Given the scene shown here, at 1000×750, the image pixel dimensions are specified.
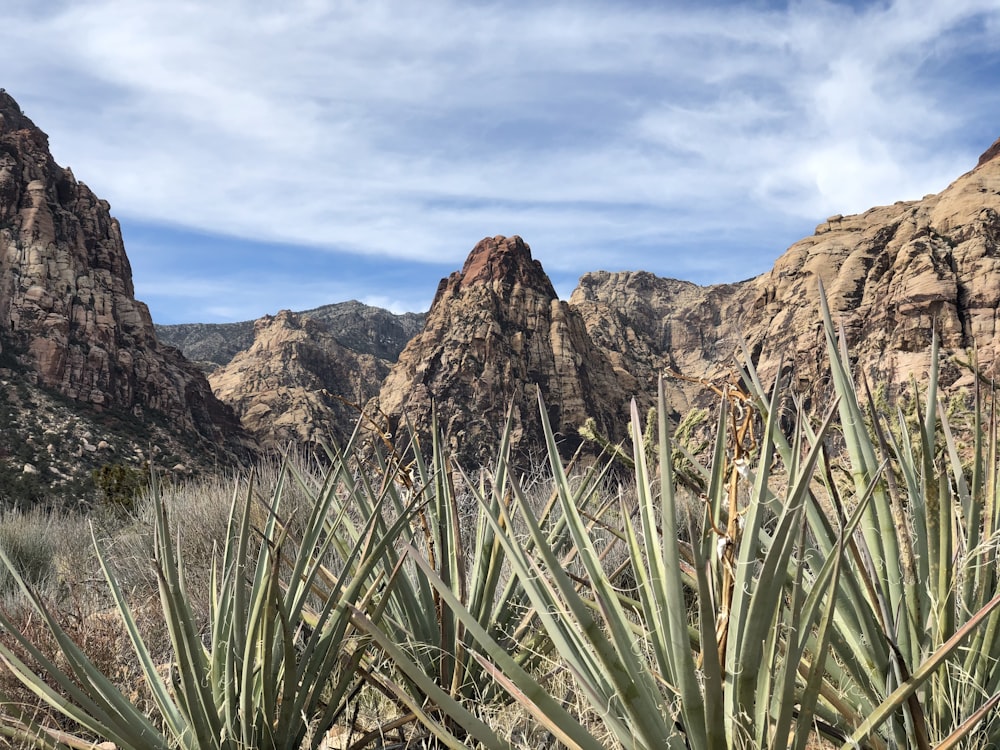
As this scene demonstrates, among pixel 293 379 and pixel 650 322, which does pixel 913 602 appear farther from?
pixel 650 322

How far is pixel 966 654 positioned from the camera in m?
1.64

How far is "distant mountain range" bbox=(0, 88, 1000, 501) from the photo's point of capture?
2919 centimetres

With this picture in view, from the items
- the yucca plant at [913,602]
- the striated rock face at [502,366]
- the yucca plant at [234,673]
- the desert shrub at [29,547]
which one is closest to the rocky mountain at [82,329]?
the striated rock face at [502,366]

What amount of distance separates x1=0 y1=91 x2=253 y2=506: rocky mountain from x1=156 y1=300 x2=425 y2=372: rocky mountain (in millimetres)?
26385

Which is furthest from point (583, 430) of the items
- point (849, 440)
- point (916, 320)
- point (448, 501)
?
point (916, 320)

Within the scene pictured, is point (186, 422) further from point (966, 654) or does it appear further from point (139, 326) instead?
point (966, 654)

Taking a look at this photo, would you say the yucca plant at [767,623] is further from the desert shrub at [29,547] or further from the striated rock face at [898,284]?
the striated rock face at [898,284]

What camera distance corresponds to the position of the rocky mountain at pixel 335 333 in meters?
86.0

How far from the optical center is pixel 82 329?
42781 millimetres

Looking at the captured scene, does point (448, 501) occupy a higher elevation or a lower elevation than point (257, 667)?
higher

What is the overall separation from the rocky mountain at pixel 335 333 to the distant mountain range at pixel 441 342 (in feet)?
31.9

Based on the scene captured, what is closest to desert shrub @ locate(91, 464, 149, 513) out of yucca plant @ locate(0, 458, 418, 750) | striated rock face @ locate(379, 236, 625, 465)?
yucca plant @ locate(0, 458, 418, 750)

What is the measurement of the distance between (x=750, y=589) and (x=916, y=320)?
31.7 meters

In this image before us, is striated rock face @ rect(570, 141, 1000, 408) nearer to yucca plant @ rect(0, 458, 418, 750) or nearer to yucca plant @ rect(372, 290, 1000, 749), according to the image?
yucca plant @ rect(372, 290, 1000, 749)
